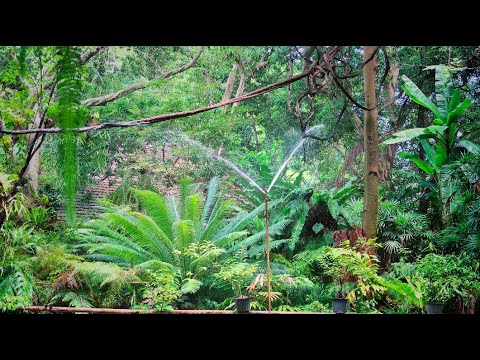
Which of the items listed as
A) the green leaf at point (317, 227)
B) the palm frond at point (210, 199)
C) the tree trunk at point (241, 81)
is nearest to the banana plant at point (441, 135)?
the green leaf at point (317, 227)

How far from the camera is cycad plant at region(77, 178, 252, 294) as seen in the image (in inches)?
137

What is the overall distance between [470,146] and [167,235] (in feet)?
7.82

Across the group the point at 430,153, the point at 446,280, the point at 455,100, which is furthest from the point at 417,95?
the point at 446,280

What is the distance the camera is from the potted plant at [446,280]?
2.67 meters

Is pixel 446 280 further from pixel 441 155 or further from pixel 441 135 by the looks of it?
pixel 441 135

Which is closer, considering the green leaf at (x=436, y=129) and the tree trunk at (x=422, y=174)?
the green leaf at (x=436, y=129)

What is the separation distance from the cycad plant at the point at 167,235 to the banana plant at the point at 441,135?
1.45 metres

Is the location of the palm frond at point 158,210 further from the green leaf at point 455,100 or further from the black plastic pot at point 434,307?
the green leaf at point 455,100

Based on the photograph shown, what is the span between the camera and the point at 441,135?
3.50 meters

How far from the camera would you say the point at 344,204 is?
4020mm
